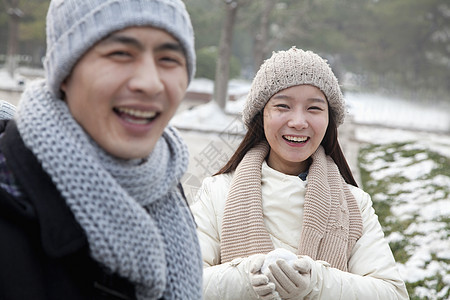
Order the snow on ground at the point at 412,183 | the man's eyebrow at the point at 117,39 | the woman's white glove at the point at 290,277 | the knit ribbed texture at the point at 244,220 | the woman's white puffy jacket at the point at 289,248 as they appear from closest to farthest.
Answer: the man's eyebrow at the point at 117,39 < the woman's white glove at the point at 290,277 < the woman's white puffy jacket at the point at 289,248 < the knit ribbed texture at the point at 244,220 < the snow on ground at the point at 412,183

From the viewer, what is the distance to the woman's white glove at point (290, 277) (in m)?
1.83

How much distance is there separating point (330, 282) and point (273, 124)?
0.76 metres

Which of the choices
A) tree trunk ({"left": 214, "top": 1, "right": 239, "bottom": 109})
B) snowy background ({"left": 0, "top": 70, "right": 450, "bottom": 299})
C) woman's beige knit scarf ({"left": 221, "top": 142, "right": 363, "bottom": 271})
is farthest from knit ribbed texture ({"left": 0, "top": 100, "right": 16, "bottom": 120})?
tree trunk ({"left": 214, "top": 1, "right": 239, "bottom": 109})

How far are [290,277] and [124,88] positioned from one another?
107 cm

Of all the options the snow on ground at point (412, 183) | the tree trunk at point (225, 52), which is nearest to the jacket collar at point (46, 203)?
the snow on ground at point (412, 183)

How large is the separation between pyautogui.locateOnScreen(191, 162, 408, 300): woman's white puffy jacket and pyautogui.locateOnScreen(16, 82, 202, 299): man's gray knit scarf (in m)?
0.73

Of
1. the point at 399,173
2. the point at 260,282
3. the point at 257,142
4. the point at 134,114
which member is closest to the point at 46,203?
the point at 134,114

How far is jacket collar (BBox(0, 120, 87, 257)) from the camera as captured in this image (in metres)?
1.02

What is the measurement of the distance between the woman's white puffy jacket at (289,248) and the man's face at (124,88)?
3.22ft

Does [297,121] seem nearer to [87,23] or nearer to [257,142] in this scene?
[257,142]

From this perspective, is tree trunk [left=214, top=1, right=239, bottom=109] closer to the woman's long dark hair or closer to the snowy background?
the snowy background

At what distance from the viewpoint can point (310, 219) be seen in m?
2.15

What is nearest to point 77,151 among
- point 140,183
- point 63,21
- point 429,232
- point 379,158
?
point 140,183

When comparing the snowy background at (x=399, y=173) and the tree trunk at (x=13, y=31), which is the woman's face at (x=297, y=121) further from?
the tree trunk at (x=13, y=31)
